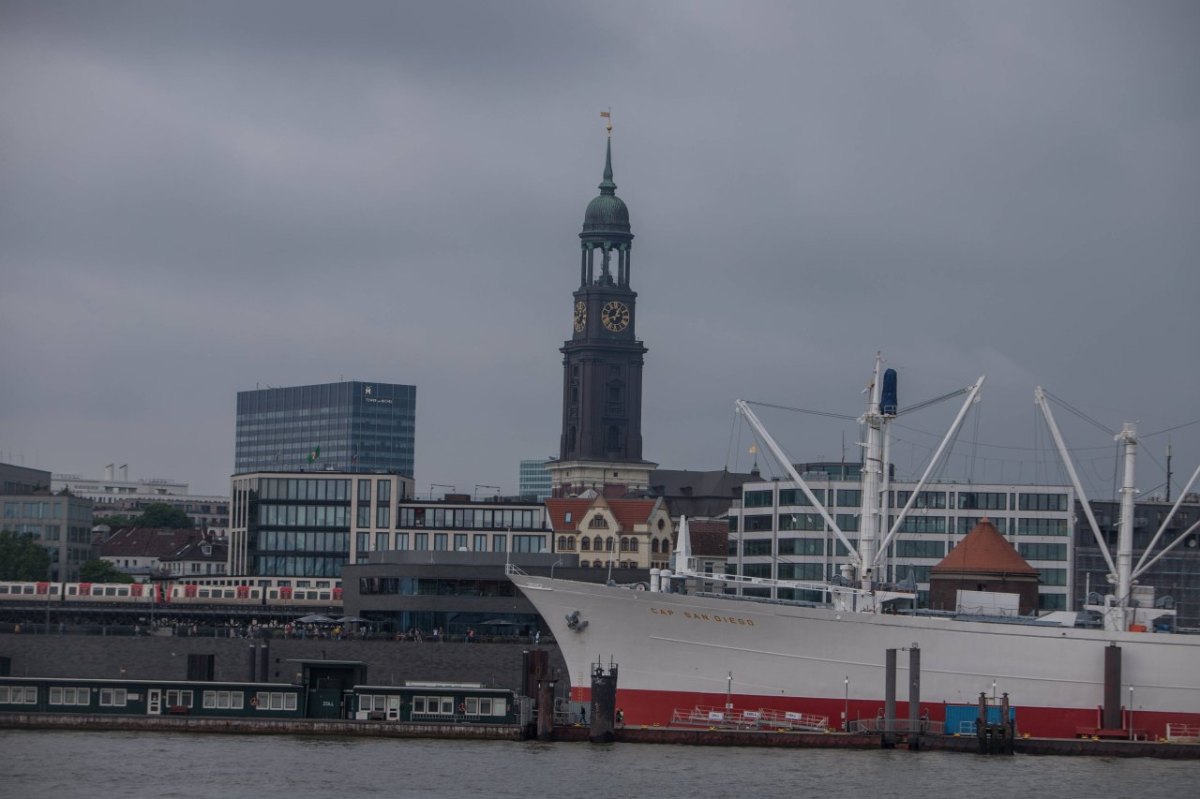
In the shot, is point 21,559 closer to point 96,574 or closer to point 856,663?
point 96,574

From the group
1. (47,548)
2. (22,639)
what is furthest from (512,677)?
(47,548)

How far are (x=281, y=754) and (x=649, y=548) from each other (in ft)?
288

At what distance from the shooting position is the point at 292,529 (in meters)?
168

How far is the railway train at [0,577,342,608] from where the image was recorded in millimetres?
154625

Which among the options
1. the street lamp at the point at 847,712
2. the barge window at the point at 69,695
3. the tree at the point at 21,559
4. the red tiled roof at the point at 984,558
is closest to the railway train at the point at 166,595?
the tree at the point at 21,559

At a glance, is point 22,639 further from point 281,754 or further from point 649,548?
point 649,548

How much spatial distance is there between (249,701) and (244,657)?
2811 centimetres

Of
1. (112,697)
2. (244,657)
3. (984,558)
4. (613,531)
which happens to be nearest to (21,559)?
(613,531)

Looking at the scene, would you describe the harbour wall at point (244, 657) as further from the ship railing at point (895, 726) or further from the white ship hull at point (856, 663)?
the ship railing at point (895, 726)

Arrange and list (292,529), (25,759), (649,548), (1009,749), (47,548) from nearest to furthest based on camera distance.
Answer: (25,759) < (1009,749) < (292,529) < (649,548) < (47,548)

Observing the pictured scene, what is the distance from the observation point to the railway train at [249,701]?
A: 4077 inches

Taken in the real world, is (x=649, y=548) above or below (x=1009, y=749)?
above

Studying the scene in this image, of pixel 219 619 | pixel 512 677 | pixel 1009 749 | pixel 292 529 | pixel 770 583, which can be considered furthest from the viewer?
pixel 292 529

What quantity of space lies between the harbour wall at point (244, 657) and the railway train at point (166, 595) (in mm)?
19595
